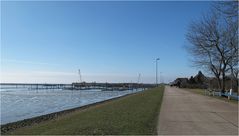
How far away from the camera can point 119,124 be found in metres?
11.8

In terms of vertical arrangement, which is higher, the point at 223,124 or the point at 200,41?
the point at 200,41

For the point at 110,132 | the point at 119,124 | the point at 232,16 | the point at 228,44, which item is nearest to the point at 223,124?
the point at 119,124

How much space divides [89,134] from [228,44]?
2784cm

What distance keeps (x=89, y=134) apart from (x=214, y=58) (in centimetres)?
3091

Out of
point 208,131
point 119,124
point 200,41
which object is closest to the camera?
point 208,131

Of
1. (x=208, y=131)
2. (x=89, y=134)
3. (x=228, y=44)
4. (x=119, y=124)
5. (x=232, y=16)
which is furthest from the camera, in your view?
(x=228, y=44)

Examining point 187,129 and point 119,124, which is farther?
point 119,124

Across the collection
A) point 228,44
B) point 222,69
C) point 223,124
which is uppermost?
point 228,44

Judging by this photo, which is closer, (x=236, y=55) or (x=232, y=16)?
(x=232, y=16)

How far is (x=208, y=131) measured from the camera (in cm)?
1049

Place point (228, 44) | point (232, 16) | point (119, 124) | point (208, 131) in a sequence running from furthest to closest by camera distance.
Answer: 1. point (228, 44)
2. point (232, 16)
3. point (119, 124)
4. point (208, 131)

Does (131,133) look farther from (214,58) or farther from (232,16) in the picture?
(214,58)

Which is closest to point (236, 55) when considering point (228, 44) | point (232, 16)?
point (228, 44)

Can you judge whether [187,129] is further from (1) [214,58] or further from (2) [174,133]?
(1) [214,58]
